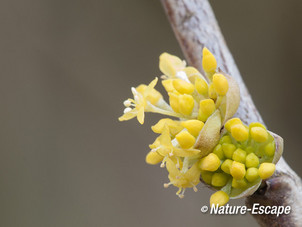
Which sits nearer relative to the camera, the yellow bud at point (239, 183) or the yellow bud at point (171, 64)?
the yellow bud at point (239, 183)

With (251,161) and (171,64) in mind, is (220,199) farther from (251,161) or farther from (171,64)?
(171,64)

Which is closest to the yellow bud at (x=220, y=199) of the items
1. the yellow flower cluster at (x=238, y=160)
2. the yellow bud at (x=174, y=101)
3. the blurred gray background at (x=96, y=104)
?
Answer: the yellow flower cluster at (x=238, y=160)

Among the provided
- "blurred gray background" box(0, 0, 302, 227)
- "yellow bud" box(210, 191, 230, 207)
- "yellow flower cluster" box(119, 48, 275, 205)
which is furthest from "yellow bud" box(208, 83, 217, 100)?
"blurred gray background" box(0, 0, 302, 227)

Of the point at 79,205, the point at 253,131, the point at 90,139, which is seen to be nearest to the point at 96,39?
the point at 90,139

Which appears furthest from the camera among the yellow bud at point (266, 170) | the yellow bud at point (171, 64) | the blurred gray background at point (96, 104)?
the blurred gray background at point (96, 104)

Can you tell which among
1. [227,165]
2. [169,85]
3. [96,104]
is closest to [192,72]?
[169,85]

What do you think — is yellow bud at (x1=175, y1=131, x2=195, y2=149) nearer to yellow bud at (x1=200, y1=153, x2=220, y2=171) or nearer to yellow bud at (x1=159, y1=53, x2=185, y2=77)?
yellow bud at (x1=200, y1=153, x2=220, y2=171)

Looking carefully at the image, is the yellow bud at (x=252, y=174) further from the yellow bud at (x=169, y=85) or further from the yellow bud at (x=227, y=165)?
the yellow bud at (x=169, y=85)
